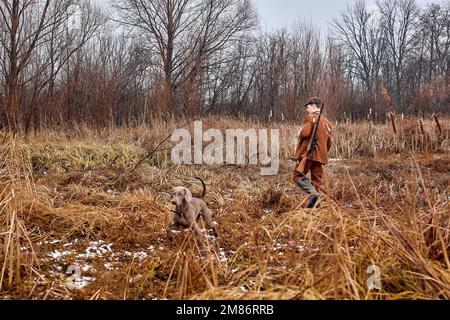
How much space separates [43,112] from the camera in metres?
10.5

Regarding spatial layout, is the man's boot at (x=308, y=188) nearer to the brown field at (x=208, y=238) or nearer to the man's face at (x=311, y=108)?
the brown field at (x=208, y=238)

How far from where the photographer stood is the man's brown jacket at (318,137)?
5125mm

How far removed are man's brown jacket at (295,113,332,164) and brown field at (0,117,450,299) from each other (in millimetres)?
737

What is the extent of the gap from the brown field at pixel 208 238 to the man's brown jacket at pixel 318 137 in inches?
29.0

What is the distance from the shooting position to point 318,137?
5191 millimetres

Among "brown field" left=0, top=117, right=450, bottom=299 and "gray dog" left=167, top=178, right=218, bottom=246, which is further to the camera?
"gray dog" left=167, top=178, right=218, bottom=246

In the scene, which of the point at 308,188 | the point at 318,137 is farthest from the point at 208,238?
the point at 318,137

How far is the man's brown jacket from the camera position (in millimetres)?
5125

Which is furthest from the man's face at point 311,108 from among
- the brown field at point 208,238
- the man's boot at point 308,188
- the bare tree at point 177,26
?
the bare tree at point 177,26

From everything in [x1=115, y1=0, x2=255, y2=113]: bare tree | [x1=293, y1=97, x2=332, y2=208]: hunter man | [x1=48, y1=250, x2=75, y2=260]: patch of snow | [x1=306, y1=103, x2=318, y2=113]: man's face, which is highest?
[x1=115, y1=0, x2=255, y2=113]: bare tree

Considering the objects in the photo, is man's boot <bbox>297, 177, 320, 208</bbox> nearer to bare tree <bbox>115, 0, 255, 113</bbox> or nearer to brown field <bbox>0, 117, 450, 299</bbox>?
brown field <bbox>0, 117, 450, 299</bbox>

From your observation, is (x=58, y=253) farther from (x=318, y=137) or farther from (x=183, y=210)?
(x=318, y=137)

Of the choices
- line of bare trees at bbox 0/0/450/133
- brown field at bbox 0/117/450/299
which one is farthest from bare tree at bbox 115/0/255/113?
brown field at bbox 0/117/450/299
